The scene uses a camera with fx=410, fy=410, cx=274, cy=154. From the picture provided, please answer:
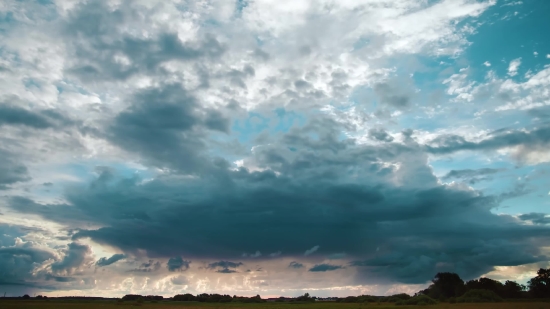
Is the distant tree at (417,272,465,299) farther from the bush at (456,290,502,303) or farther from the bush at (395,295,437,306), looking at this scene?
the bush at (395,295,437,306)

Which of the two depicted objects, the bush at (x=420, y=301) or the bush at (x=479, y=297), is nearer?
the bush at (x=420, y=301)

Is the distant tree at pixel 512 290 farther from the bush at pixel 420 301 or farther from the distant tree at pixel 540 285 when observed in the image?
the bush at pixel 420 301

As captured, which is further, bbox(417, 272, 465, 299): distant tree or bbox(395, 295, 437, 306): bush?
bbox(417, 272, 465, 299): distant tree

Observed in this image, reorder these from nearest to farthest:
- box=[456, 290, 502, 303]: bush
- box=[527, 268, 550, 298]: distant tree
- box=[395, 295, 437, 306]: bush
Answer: box=[395, 295, 437, 306]: bush
box=[456, 290, 502, 303]: bush
box=[527, 268, 550, 298]: distant tree

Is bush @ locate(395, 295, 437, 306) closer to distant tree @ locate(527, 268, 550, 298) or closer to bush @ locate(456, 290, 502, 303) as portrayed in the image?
bush @ locate(456, 290, 502, 303)

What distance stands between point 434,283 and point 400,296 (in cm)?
3561

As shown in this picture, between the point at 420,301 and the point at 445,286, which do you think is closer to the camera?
the point at 420,301

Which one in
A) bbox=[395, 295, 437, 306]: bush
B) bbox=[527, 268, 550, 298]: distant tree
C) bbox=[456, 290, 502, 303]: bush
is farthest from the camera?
bbox=[527, 268, 550, 298]: distant tree

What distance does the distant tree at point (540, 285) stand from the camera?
16812 centimetres

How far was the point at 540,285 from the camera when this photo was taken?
170500mm

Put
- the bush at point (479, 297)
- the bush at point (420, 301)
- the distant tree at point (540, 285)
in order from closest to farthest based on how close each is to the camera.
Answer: the bush at point (420, 301), the bush at point (479, 297), the distant tree at point (540, 285)

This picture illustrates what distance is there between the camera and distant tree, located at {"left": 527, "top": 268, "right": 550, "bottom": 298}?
168m

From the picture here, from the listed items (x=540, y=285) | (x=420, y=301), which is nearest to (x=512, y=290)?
(x=540, y=285)

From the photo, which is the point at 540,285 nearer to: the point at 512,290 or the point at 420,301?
the point at 512,290
